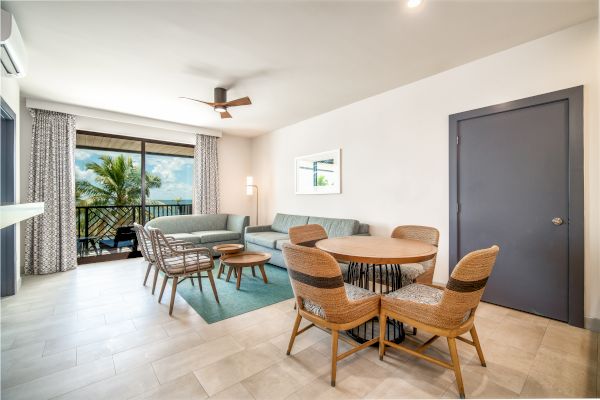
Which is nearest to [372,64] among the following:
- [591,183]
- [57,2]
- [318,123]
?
[318,123]

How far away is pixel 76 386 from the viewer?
157 cm

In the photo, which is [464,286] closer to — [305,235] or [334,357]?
[334,357]

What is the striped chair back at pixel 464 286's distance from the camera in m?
1.38

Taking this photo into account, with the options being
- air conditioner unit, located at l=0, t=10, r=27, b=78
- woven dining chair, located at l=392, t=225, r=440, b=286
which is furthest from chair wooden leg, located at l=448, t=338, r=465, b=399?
air conditioner unit, located at l=0, t=10, r=27, b=78

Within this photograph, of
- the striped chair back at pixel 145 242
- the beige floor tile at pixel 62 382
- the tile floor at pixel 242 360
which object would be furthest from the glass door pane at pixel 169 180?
the beige floor tile at pixel 62 382

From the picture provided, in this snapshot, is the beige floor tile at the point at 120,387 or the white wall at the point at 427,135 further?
the white wall at the point at 427,135

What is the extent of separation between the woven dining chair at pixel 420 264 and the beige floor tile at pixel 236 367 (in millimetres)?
1297

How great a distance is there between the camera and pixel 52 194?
158 inches

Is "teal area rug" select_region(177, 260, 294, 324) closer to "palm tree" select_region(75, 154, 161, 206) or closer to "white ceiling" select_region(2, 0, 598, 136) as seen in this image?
"white ceiling" select_region(2, 0, 598, 136)

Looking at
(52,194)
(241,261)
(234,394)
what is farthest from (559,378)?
(52,194)

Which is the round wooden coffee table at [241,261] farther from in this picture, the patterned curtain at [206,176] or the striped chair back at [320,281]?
the patterned curtain at [206,176]

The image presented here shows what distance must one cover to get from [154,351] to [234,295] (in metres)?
1.13

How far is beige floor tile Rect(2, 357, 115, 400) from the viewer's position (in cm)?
150

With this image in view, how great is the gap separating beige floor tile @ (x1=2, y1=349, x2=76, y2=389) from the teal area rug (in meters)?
0.99
